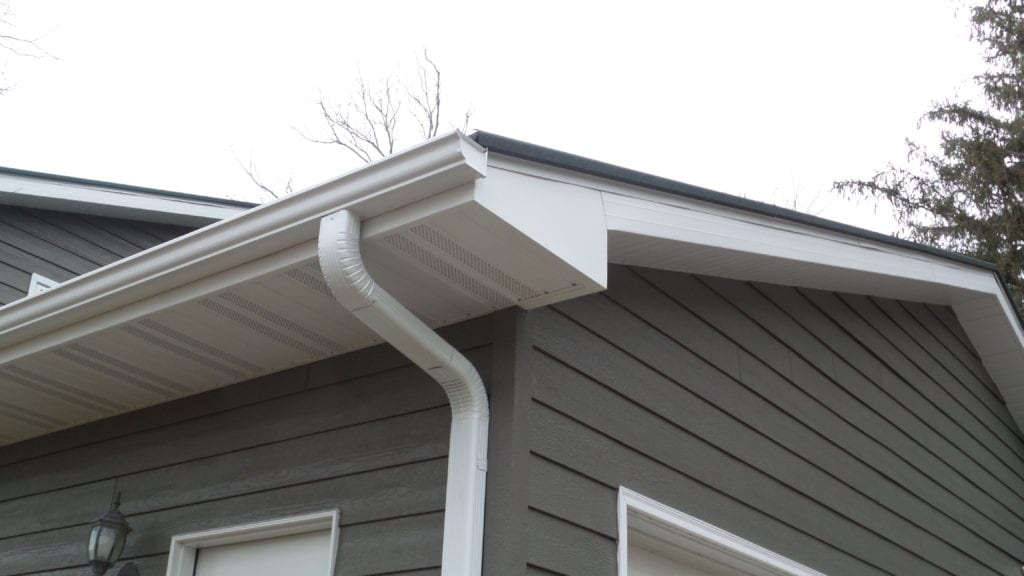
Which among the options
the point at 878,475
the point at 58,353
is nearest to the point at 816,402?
the point at 878,475

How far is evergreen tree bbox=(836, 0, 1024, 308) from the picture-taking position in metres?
14.5

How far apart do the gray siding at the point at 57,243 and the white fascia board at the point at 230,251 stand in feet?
10.2

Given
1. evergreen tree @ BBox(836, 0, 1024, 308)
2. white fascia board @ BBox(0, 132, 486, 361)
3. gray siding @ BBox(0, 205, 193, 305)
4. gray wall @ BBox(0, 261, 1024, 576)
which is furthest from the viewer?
evergreen tree @ BBox(836, 0, 1024, 308)

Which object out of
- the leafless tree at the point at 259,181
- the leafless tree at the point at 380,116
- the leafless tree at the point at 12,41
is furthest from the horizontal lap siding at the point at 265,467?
the leafless tree at the point at 259,181

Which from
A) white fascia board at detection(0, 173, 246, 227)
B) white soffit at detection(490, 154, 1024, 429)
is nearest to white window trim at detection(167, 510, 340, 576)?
white soffit at detection(490, 154, 1024, 429)

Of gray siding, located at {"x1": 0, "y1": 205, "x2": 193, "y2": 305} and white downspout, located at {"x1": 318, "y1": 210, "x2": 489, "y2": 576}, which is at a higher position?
gray siding, located at {"x1": 0, "y1": 205, "x2": 193, "y2": 305}

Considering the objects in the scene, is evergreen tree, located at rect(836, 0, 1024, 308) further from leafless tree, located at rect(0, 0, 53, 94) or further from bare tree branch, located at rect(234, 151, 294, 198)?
leafless tree, located at rect(0, 0, 53, 94)

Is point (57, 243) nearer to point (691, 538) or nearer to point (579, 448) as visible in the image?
point (579, 448)

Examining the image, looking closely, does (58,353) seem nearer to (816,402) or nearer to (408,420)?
(408,420)

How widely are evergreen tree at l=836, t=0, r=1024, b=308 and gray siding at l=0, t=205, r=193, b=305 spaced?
37.4 feet

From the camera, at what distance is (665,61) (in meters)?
20.8

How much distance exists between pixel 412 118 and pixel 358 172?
423 inches

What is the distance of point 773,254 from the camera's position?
11.9 ft

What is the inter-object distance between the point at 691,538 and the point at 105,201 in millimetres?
4878
